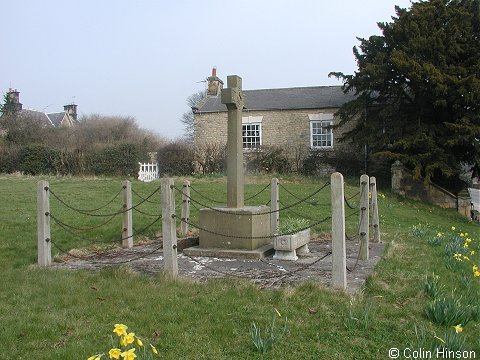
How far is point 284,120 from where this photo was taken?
1103 inches

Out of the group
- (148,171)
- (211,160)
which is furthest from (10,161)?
(211,160)

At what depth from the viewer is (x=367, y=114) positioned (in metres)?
22.9

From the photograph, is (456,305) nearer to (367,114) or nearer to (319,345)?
(319,345)

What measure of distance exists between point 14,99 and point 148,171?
23.6m

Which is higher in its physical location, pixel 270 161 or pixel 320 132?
pixel 320 132

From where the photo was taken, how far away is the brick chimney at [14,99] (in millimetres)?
40162

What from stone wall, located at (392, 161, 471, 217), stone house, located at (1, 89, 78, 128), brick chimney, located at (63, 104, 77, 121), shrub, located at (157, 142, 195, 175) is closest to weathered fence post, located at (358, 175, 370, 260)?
stone wall, located at (392, 161, 471, 217)

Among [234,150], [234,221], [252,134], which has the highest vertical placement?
[252,134]

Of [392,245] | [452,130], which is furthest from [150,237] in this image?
[452,130]

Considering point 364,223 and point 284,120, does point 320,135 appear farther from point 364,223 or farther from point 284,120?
point 364,223

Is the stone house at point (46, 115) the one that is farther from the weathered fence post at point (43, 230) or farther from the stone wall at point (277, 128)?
the weathered fence post at point (43, 230)

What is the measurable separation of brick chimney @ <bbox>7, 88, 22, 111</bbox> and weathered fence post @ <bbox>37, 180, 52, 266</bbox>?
34.6 m

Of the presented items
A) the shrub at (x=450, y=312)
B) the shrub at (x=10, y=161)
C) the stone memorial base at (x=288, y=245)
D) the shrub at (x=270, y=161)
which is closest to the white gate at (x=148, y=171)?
the shrub at (x=270, y=161)

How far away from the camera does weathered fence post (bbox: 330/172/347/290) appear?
5.87m
